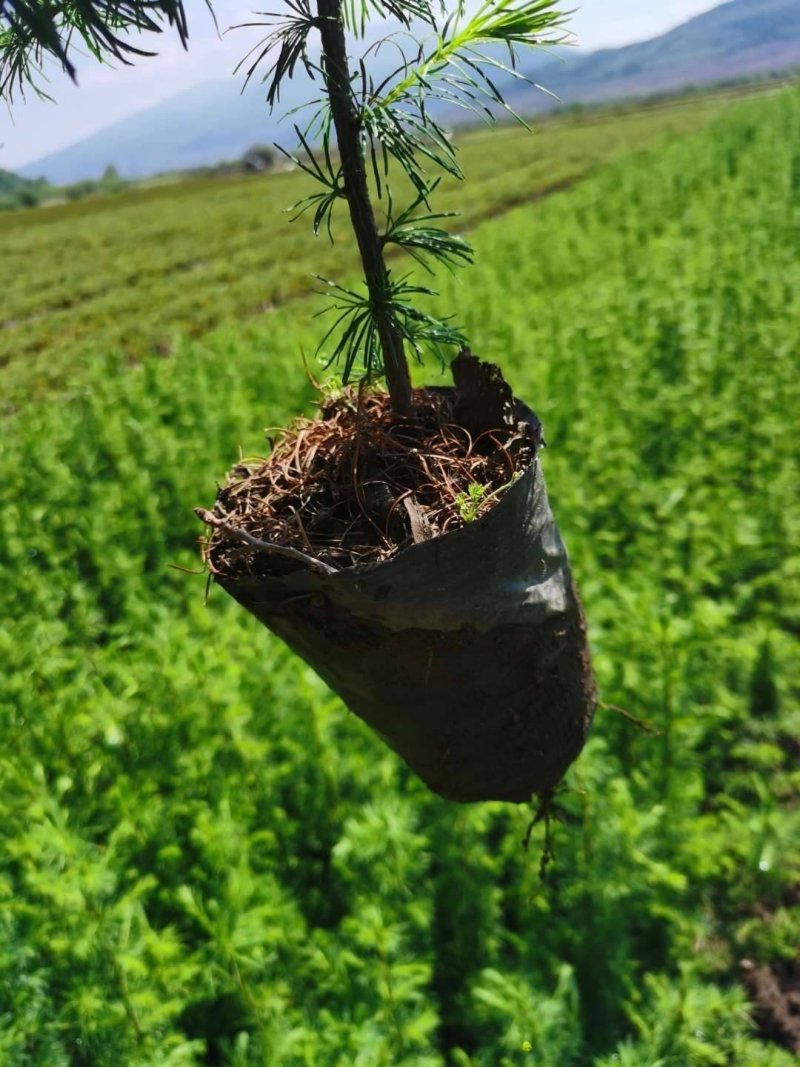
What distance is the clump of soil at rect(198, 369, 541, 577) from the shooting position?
0.92 m

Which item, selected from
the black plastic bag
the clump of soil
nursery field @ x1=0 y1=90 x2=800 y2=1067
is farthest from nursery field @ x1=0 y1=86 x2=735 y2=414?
the black plastic bag

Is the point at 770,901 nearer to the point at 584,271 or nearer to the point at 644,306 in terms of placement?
the point at 644,306

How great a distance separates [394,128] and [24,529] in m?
4.57

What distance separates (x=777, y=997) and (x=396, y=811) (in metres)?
1.54

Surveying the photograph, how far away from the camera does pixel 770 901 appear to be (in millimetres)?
3020

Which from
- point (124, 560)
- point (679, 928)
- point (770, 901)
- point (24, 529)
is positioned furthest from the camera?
point (24, 529)

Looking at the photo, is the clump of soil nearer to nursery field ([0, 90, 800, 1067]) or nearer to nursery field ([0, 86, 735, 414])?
nursery field ([0, 90, 800, 1067])

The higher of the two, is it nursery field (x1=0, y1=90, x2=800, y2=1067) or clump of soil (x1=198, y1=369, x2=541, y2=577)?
clump of soil (x1=198, y1=369, x2=541, y2=577)

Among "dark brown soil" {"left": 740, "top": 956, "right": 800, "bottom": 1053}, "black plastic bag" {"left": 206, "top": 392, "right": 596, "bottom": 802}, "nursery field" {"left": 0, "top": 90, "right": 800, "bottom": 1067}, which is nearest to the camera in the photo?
"black plastic bag" {"left": 206, "top": 392, "right": 596, "bottom": 802}

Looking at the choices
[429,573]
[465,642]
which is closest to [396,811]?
[465,642]

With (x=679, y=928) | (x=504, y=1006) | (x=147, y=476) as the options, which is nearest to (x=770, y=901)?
(x=679, y=928)

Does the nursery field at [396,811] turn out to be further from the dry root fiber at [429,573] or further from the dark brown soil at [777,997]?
the dry root fiber at [429,573]

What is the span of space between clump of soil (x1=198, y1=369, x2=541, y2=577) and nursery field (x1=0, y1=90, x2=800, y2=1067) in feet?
2.31

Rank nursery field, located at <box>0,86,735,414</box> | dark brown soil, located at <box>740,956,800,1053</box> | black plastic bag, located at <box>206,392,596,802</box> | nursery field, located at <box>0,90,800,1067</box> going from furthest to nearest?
nursery field, located at <box>0,86,735,414</box> → dark brown soil, located at <box>740,956,800,1053</box> → nursery field, located at <box>0,90,800,1067</box> → black plastic bag, located at <box>206,392,596,802</box>
